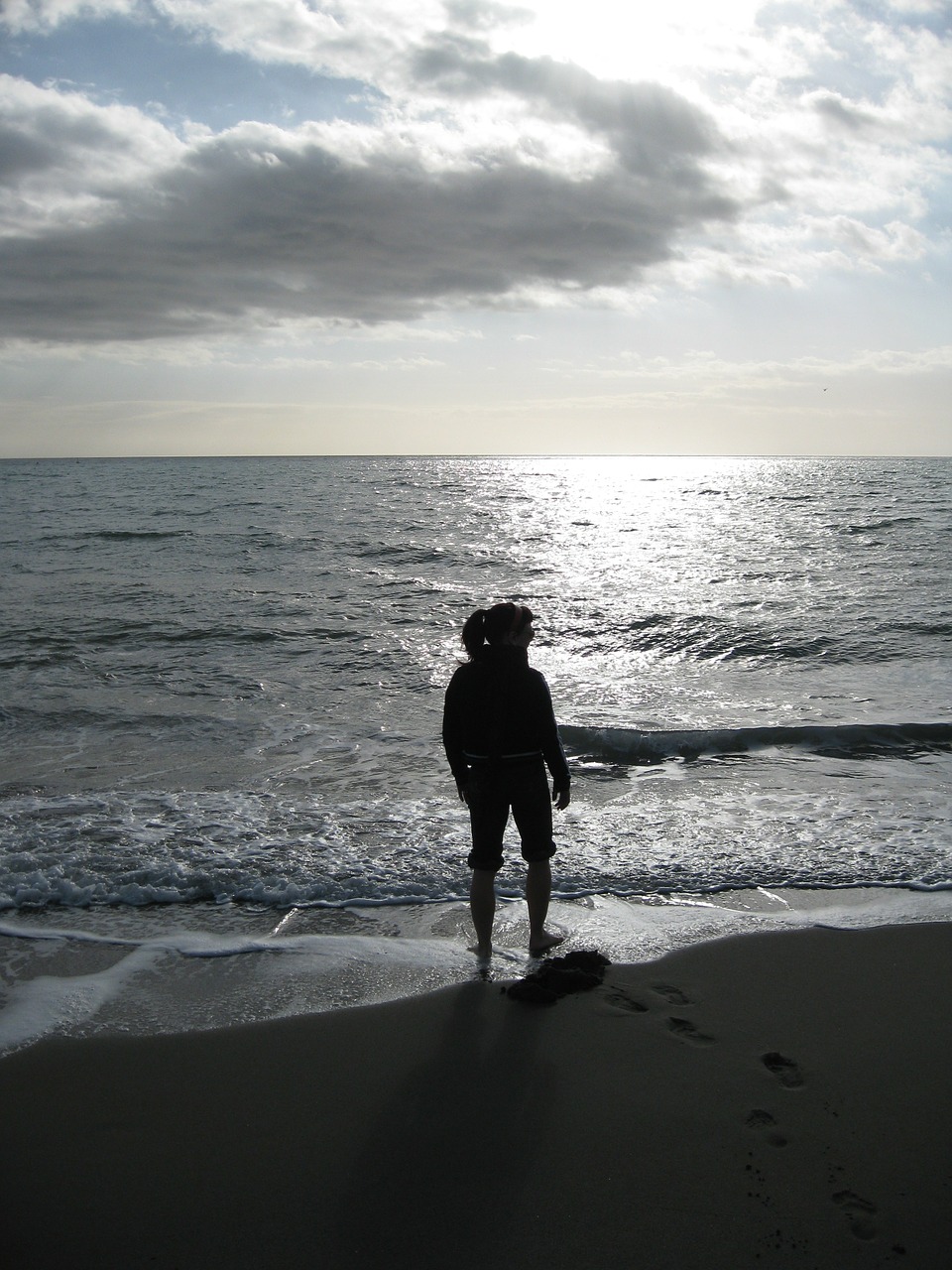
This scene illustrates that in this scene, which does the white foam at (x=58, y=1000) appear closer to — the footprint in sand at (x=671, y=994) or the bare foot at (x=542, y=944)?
the bare foot at (x=542, y=944)

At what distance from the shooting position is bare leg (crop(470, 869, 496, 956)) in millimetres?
4223

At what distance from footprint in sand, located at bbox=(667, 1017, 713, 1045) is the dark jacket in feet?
3.77

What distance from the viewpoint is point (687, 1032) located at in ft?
11.6

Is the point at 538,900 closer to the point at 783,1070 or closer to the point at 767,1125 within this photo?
the point at 783,1070

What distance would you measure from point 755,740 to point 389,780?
11.7ft

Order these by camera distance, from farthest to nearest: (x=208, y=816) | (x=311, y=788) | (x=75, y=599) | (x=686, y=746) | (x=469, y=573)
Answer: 1. (x=469, y=573)
2. (x=75, y=599)
3. (x=686, y=746)
4. (x=311, y=788)
5. (x=208, y=816)

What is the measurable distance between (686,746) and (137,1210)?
21.1ft

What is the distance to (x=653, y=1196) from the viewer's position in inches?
106

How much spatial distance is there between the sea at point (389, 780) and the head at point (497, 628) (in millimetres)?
1534

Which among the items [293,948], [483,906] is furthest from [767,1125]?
[293,948]

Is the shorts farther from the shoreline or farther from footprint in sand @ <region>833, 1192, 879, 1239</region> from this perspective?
footprint in sand @ <region>833, 1192, 879, 1239</region>

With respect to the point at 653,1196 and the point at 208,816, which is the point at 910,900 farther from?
the point at 208,816

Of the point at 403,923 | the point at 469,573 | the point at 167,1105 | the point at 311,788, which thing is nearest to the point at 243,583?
the point at 469,573

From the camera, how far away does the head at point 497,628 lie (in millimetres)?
4094
